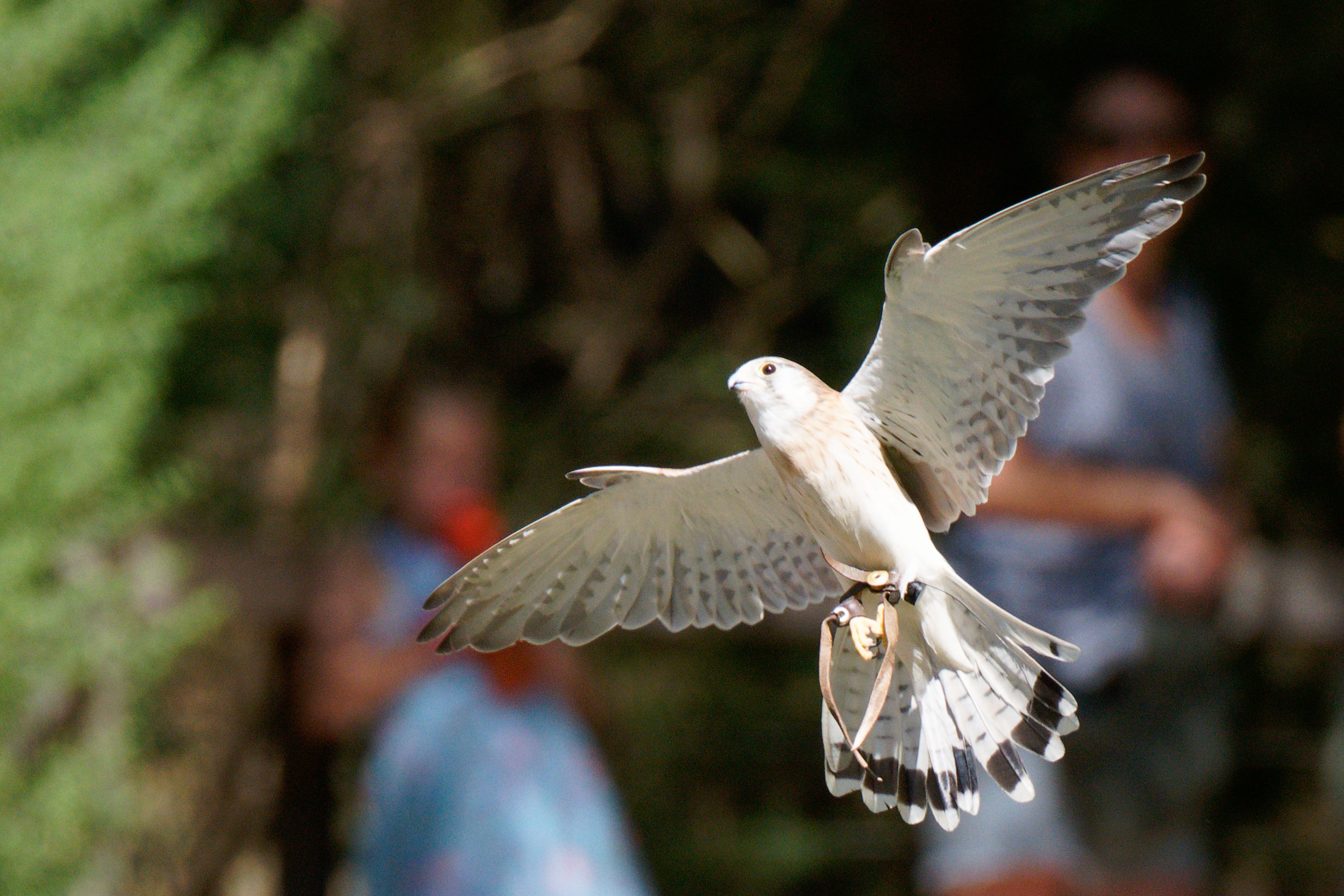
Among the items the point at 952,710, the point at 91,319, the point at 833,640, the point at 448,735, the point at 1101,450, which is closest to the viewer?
the point at 833,640

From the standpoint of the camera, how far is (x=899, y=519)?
614 millimetres

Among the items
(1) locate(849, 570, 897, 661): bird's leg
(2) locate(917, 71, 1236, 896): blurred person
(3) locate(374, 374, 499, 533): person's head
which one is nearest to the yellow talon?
(1) locate(849, 570, 897, 661): bird's leg

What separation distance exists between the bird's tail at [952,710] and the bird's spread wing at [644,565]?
97mm

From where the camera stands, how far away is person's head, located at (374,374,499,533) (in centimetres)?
239

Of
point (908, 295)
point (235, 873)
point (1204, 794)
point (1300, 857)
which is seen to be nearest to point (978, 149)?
→ point (908, 295)

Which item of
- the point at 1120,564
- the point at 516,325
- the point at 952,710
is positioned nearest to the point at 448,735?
the point at 516,325

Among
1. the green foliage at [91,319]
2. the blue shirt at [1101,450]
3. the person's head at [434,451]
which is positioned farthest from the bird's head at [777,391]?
the person's head at [434,451]

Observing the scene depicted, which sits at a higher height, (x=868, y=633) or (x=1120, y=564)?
(x=868, y=633)

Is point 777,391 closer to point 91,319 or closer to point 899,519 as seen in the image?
point 899,519

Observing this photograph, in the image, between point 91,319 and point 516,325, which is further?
point 516,325

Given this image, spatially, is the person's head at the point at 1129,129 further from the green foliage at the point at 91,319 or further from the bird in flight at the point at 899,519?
the green foliage at the point at 91,319

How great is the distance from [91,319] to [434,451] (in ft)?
2.05

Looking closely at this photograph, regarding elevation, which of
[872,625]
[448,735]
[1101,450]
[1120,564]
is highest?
[872,625]

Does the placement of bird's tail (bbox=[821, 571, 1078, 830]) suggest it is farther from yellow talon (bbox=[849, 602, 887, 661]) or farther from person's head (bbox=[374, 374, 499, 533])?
person's head (bbox=[374, 374, 499, 533])
